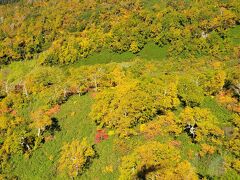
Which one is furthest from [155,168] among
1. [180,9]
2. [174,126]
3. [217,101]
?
[180,9]

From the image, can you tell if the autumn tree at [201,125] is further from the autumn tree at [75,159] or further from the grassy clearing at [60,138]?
the grassy clearing at [60,138]

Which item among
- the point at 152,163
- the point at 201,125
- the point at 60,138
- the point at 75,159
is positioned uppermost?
the point at 152,163

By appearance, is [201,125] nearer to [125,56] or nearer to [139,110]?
[139,110]

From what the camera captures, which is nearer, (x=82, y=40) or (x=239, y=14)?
(x=239, y=14)

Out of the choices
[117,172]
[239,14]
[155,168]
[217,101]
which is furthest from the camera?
[239,14]

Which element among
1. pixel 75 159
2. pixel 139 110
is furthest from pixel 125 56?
pixel 75 159

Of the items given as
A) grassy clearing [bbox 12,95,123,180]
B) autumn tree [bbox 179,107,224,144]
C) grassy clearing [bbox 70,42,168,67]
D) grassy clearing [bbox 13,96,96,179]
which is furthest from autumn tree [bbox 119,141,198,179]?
grassy clearing [bbox 70,42,168,67]

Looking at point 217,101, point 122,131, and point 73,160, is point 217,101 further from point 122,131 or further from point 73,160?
point 73,160

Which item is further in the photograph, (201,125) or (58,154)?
(58,154)
